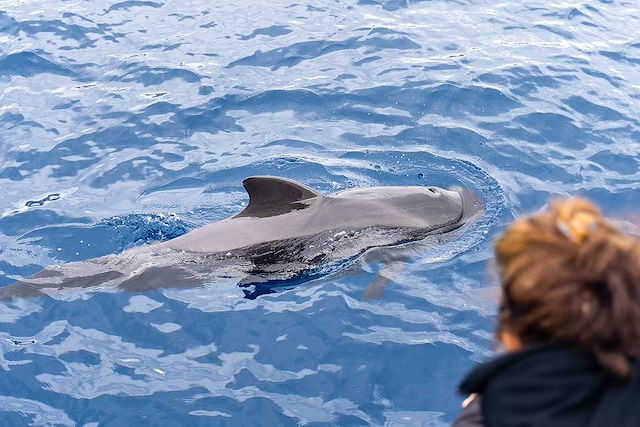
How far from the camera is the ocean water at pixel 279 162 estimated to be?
7.21 m

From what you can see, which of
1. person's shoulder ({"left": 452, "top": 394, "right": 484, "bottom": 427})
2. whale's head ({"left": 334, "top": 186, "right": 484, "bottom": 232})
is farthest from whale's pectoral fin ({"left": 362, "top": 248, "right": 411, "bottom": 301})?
person's shoulder ({"left": 452, "top": 394, "right": 484, "bottom": 427})

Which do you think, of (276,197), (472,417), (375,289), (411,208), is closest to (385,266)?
(375,289)

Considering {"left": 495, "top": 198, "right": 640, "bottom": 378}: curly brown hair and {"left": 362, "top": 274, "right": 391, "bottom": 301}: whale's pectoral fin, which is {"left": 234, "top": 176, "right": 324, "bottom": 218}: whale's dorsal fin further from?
{"left": 495, "top": 198, "right": 640, "bottom": 378}: curly brown hair

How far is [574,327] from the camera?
2527mm

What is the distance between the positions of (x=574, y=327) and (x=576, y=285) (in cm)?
15

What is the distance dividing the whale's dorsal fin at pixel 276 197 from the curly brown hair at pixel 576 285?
18.4 ft

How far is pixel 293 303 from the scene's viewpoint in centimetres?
816

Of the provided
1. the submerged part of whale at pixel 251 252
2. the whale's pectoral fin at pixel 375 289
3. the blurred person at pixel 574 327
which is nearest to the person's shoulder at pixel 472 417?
the blurred person at pixel 574 327

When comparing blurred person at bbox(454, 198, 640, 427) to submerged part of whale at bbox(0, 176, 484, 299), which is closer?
blurred person at bbox(454, 198, 640, 427)

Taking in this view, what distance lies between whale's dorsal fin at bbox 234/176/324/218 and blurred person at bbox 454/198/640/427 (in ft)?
18.6

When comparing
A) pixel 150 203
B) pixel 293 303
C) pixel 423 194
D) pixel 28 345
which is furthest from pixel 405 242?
pixel 28 345

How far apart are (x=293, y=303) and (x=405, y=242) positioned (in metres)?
1.60

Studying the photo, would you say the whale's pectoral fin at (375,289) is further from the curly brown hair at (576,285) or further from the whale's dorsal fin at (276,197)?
the curly brown hair at (576,285)

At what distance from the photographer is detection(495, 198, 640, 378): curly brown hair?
2504 millimetres
